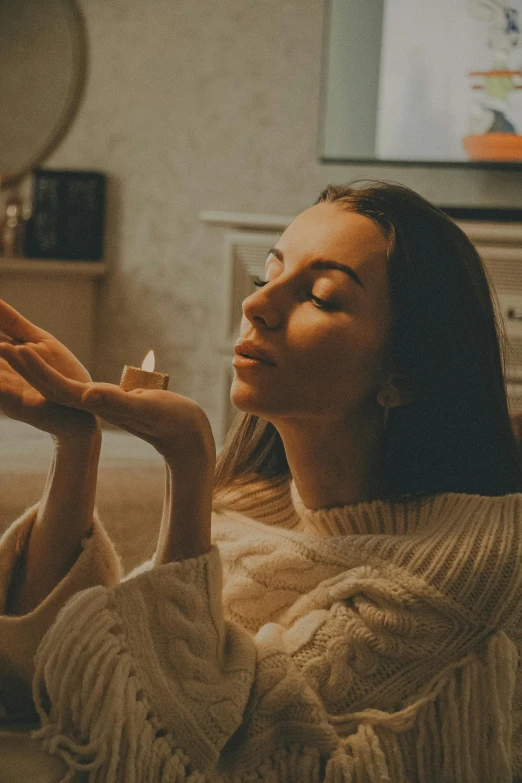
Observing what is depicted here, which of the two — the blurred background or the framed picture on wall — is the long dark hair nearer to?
the framed picture on wall

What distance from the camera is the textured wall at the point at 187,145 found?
333cm

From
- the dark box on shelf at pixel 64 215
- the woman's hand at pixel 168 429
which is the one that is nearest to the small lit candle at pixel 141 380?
the woman's hand at pixel 168 429

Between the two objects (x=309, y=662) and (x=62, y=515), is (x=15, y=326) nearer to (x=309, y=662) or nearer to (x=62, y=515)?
(x=62, y=515)

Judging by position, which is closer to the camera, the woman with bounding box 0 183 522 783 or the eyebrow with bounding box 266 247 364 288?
the woman with bounding box 0 183 522 783

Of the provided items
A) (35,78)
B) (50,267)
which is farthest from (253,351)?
(35,78)

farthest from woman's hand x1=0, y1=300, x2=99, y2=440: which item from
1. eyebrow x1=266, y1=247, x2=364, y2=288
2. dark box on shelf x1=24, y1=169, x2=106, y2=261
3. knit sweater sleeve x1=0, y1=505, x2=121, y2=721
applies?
dark box on shelf x1=24, y1=169, x2=106, y2=261

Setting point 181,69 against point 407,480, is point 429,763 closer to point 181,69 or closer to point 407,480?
point 407,480

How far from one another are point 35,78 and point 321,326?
2882 millimetres

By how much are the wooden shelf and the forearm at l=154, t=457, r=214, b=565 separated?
8.43 ft

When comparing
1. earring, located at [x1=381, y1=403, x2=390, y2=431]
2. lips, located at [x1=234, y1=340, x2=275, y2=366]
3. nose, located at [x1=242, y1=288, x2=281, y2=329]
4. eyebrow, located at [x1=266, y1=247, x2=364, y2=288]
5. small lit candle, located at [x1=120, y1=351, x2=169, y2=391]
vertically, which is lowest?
earring, located at [x1=381, y1=403, x2=390, y2=431]

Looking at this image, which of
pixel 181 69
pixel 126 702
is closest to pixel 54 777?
pixel 126 702

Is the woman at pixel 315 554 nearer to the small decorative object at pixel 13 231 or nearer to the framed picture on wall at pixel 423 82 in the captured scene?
the framed picture on wall at pixel 423 82

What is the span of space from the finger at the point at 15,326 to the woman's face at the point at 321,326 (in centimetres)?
19

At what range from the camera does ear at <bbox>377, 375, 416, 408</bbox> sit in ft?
3.23
